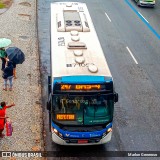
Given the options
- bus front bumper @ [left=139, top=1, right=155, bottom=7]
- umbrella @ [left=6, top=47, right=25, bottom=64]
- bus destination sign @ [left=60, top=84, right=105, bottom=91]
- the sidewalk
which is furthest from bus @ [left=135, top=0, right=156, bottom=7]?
bus destination sign @ [left=60, top=84, right=105, bottom=91]

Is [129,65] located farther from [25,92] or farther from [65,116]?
[65,116]

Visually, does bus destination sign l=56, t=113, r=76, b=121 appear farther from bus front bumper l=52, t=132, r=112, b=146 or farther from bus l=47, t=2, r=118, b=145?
bus front bumper l=52, t=132, r=112, b=146

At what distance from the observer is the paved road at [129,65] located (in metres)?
14.9

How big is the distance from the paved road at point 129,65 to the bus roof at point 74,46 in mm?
3006

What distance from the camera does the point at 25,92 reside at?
56.9 ft

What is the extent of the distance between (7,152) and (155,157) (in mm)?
5403

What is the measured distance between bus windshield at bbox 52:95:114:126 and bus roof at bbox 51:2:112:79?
823mm

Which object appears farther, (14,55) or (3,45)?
(14,55)

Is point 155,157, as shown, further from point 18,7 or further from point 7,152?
point 18,7

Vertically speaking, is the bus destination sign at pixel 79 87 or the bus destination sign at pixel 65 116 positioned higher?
the bus destination sign at pixel 79 87

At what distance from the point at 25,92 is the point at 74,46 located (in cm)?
402

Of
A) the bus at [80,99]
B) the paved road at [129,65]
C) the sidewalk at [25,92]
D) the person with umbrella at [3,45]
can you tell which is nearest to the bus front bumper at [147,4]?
the paved road at [129,65]

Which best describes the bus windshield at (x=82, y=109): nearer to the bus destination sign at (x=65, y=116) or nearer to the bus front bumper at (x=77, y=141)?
the bus destination sign at (x=65, y=116)

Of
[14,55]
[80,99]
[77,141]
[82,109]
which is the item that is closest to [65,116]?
[82,109]
